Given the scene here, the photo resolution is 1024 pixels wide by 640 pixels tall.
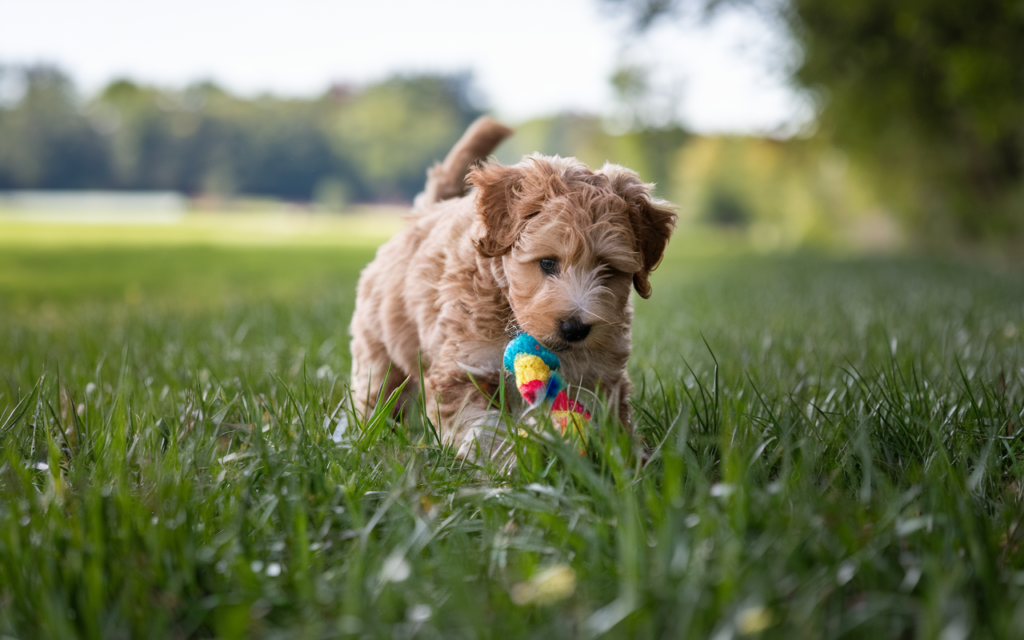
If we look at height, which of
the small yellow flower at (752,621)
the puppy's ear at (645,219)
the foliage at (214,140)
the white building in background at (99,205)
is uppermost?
the foliage at (214,140)

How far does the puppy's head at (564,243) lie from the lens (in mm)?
2820

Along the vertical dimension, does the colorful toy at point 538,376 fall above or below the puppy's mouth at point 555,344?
below

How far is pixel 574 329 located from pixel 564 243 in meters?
0.34

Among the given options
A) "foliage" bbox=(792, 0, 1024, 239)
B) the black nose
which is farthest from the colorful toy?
"foliage" bbox=(792, 0, 1024, 239)

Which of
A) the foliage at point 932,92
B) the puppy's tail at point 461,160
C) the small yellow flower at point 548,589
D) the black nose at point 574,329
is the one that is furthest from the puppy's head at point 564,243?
the foliage at point 932,92

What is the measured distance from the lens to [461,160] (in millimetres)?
4039

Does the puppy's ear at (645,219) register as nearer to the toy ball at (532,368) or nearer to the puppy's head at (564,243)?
the puppy's head at (564,243)

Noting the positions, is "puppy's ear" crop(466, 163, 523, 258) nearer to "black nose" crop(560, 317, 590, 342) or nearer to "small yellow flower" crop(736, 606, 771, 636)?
"black nose" crop(560, 317, 590, 342)

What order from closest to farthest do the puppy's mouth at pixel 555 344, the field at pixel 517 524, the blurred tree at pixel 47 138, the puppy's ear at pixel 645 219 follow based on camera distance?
the field at pixel 517 524, the puppy's mouth at pixel 555 344, the puppy's ear at pixel 645 219, the blurred tree at pixel 47 138

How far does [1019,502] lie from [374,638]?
1.84 m

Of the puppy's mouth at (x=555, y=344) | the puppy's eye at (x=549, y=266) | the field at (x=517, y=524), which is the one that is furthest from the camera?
the puppy's eye at (x=549, y=266)

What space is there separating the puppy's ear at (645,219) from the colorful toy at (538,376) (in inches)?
22.3

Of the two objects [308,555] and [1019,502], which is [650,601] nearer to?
[308,555]

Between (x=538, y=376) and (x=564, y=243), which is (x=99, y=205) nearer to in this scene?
(x=564, y=243)
